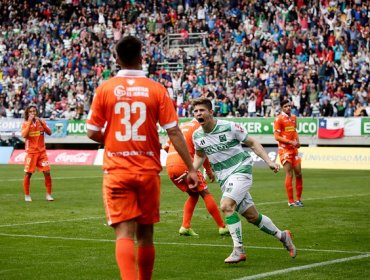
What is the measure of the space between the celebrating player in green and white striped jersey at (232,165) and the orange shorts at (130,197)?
3388mm

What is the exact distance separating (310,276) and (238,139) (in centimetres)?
228

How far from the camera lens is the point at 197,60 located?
46906 millimetres

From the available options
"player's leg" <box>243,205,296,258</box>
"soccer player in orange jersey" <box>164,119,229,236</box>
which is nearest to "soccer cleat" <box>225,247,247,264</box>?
"player's leg" <box>243,205,296,258</box>

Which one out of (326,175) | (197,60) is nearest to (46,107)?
(197,60)

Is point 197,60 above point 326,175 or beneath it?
above

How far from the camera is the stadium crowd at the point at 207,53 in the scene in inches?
1608

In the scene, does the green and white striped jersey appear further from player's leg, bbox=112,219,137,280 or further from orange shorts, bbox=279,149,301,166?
orange shorts, bbox=279,149,301,166

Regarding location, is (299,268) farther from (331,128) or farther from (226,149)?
(331,128)

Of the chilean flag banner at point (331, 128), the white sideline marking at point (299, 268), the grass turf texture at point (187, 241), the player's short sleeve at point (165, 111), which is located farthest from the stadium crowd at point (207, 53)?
the player's short sleeve at point (165, 111)

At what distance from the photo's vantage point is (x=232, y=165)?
1160 cm

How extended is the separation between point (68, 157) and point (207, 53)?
372 inches

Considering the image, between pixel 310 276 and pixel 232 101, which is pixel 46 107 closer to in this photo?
pixel 232 101

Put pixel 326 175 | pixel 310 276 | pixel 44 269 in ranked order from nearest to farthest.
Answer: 1. pixel 310 276
2. pixel 44 269
3. pixel 326 175

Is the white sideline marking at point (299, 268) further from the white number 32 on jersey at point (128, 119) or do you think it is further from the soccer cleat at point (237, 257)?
the white number 32 on jersey at point (128, 119)
